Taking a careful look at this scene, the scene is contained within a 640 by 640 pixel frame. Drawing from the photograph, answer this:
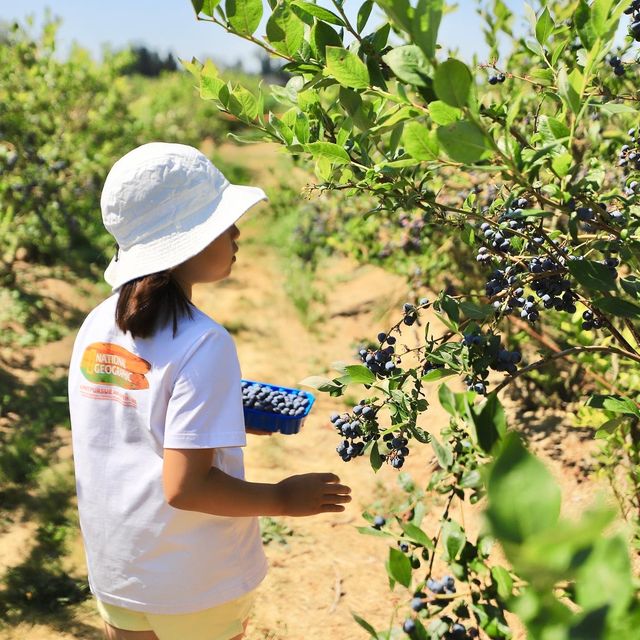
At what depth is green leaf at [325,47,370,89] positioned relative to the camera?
38.2 inches

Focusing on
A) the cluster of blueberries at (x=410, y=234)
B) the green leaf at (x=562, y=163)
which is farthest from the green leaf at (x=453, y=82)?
the cluster of blueberries at (x=410, y=234)

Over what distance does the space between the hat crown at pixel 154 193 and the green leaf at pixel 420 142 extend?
543 millimetres

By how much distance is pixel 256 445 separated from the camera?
3.68 metres

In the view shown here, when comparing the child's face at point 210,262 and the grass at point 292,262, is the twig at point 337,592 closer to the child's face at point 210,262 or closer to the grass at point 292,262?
the child's face at point 210,262

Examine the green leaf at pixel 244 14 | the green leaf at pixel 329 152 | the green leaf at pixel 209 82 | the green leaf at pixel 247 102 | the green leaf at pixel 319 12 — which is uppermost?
the green leaf at pixel 244 14

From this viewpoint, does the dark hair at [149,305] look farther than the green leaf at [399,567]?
Yes

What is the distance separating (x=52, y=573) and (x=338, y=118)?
2.14 m

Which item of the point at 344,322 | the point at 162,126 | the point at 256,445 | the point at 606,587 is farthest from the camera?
the point at 162,126

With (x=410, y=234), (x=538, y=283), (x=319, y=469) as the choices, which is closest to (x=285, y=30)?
(x=538, y=283)

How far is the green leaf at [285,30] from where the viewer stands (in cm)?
109

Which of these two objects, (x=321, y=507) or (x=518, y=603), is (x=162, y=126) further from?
(x=518, y=603)

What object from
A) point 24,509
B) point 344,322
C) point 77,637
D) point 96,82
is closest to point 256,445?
point 24,509

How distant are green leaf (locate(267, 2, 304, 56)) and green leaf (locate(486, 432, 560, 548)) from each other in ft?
2.83

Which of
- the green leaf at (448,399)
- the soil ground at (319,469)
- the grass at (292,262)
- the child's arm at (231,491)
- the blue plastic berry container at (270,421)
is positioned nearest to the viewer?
the green leaf at (448,399)
